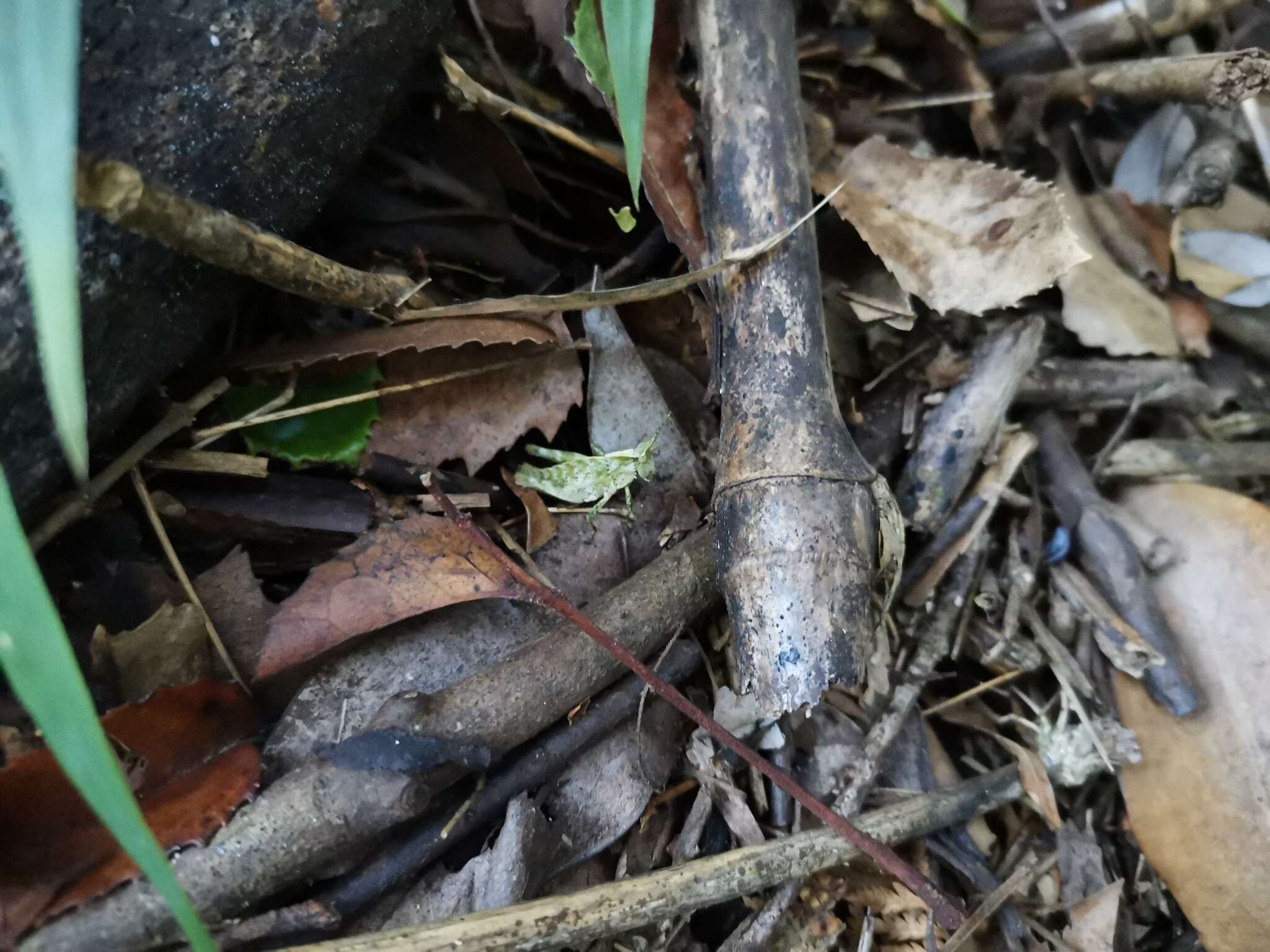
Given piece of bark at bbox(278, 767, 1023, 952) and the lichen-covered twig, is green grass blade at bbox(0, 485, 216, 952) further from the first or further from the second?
the lichen-covered twig

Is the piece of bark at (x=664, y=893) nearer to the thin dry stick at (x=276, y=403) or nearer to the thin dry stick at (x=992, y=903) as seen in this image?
the thin dry stick at (x=992, y=903)

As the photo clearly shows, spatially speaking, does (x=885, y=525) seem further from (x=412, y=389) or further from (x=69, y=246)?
(x=69, y=246)

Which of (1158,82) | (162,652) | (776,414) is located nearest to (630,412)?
(776,414)

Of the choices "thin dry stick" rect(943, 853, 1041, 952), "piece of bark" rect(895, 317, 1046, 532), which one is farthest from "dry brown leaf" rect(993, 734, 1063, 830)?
"piece of bark" rect(895, 317, 1046, 532)

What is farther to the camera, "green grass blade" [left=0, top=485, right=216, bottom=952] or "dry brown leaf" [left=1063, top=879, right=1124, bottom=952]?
"dry brown leaf" [left=1063, top=879, right=1124, bottom=952]

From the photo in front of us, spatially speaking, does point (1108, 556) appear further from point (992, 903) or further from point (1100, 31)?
point (1100, 31)

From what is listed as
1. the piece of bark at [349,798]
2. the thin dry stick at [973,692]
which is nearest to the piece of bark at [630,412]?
the piece of bark at [349,798]
